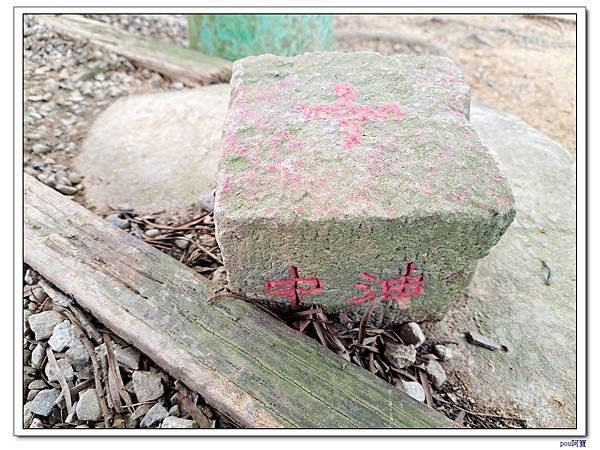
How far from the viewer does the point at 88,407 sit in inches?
49.9

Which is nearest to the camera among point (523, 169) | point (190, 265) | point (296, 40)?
point (190, 265)

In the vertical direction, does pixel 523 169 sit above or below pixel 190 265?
above

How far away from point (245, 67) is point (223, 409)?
996 millimetres

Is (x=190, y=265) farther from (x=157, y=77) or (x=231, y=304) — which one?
(x=157, y=77)

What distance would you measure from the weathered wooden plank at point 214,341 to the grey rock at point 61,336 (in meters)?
0.07

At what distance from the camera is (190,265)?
1631 millimetres

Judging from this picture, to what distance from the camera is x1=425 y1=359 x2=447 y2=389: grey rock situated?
141 centimetres

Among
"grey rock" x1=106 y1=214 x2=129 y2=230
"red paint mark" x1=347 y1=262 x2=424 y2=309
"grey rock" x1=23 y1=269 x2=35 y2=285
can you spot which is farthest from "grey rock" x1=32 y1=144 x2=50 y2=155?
"red paint mark" x1=347 y1=262 x2=424 y2=309

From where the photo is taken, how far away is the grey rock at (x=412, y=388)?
4.46 ft

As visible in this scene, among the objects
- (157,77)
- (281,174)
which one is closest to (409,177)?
(281,174)

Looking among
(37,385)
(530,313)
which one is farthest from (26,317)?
(530,313)

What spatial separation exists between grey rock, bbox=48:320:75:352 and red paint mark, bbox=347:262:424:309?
727mm

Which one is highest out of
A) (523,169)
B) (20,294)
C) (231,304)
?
(523,169)

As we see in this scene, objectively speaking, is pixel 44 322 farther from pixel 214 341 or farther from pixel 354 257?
pixel 354 257
